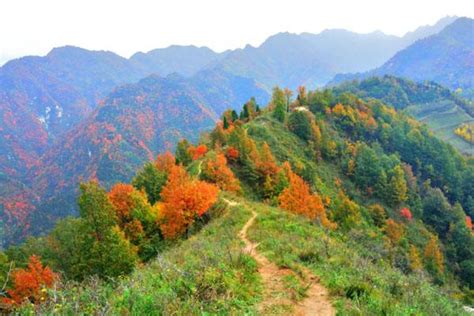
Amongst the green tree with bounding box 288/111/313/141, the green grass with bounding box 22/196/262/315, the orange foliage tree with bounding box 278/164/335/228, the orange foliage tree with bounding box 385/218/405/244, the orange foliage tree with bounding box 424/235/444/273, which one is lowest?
the orange foliage tree with bounding box 424/235/444/273

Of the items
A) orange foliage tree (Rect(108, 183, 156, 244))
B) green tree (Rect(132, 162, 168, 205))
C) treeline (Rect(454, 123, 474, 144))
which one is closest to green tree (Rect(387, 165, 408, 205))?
green tree (Rect(132, 162, 168, 205))

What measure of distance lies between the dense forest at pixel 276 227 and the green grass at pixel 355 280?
0.09 metres

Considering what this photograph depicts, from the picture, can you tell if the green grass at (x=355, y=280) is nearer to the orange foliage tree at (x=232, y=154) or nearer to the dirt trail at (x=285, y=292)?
the dirt trail at (x=285, y=292)

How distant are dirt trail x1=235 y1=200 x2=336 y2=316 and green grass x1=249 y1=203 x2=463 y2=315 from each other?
361 millimetres

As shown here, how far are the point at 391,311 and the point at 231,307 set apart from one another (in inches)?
219

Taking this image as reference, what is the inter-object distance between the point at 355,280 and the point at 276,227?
498 inches

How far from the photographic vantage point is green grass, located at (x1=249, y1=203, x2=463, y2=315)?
13.0 m

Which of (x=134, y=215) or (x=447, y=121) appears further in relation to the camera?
(x=447, y=121)

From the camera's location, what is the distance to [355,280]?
49.8 ft

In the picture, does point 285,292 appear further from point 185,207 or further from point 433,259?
point 433,259

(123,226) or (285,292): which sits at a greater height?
Result: (285,292)

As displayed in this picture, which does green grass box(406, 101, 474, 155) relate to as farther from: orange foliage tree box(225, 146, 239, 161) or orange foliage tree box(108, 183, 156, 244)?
orange foliage tree box(108, 183, 156, 244)

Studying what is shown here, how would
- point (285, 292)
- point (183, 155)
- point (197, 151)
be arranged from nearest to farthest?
1. point (285, 292)
2. point (197, 151)
3. point (183, 155)

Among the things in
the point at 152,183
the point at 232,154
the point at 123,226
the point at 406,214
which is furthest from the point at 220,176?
the point at 406,214
